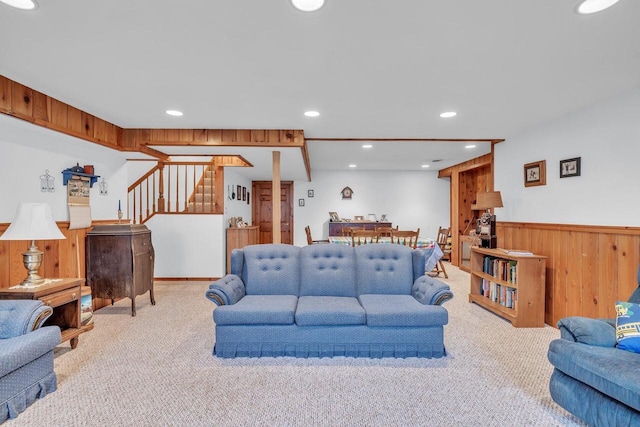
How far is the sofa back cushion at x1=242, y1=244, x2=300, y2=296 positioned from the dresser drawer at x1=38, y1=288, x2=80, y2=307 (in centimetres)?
147

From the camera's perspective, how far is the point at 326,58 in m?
2.20

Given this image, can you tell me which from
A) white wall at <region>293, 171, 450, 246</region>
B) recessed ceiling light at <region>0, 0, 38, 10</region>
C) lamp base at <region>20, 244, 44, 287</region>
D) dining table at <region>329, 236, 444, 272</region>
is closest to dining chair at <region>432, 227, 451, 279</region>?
dining table at <region>329, 236, 444, 272</region>

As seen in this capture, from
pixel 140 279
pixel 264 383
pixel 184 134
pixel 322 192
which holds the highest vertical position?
pixel 184 134

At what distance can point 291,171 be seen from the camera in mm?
6520

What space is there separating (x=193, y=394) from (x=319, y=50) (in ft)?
7.93

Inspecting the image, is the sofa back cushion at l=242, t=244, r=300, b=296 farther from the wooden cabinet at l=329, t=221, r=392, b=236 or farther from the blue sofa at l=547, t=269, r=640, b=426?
the wooden cabinet at l=329, t=221, r=392, b=236

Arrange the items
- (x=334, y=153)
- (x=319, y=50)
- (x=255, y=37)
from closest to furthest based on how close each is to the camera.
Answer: (x=255, y=37), (x=319, y=50), (x=334, y=153)

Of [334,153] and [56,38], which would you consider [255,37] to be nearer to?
[56,38]

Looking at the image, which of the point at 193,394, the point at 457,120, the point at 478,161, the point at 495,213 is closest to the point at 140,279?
the point at 193,394

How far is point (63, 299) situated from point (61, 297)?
0.09ft

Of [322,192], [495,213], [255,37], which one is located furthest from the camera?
[322,192]

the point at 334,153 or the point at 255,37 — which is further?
the point at 334,153

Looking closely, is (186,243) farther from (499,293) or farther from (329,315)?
(499,293)

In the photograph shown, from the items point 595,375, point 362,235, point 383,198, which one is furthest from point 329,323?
point 383,198
